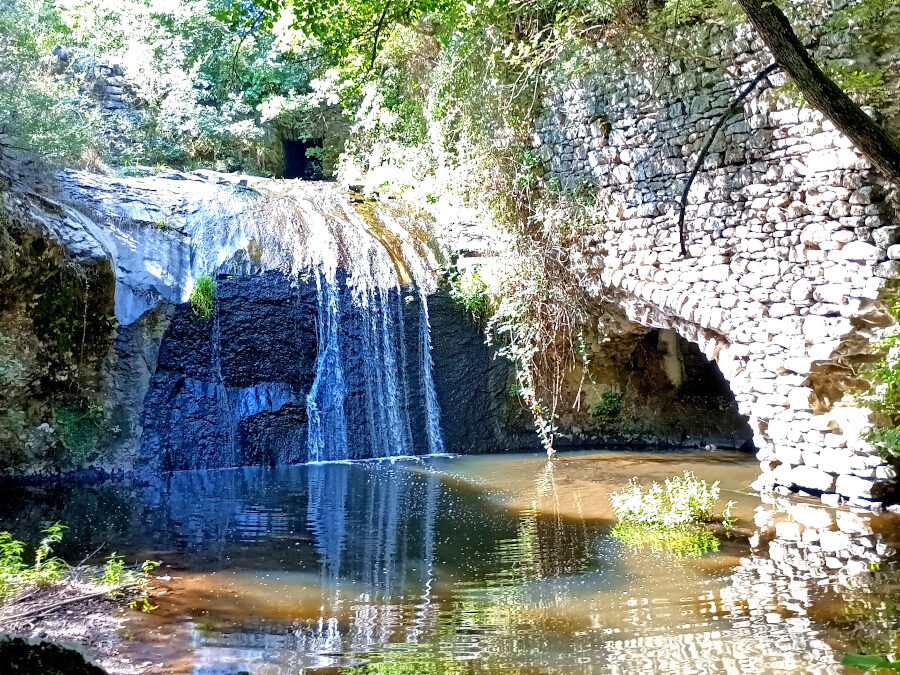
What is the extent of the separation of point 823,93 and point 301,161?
1513 cm

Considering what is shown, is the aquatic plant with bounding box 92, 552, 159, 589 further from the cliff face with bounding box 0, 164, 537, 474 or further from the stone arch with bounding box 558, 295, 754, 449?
the stone arch with bounding box 558, 295, 754, 449

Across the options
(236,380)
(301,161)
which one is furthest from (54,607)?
(301,161)

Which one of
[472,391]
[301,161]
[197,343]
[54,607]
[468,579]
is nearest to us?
[54,607]

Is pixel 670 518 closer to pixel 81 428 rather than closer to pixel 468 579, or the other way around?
pixel 468 579

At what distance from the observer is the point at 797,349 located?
6.67 metres

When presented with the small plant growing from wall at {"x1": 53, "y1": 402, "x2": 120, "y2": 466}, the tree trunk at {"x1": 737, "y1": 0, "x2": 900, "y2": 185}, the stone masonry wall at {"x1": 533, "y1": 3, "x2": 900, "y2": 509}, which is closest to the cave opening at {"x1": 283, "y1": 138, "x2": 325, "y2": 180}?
the small plant growing from wall at {"x1": 53, "y1": 402, "x2": 120, "y2": 466}

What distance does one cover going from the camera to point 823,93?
383cm

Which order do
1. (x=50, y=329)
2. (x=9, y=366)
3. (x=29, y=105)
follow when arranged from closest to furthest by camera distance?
(x=9, y=366) → (x=50, y=329) → (x=29, y=105)

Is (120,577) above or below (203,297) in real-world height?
below

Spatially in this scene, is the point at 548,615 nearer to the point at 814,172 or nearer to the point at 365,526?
the point at 365,526

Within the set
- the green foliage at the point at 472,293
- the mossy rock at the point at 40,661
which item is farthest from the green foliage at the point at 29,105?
the mossy rock at the point at 40,661

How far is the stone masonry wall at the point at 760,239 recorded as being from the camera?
20.4ft

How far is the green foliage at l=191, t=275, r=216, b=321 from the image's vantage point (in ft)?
32.0

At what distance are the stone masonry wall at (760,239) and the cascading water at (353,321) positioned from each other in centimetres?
305
